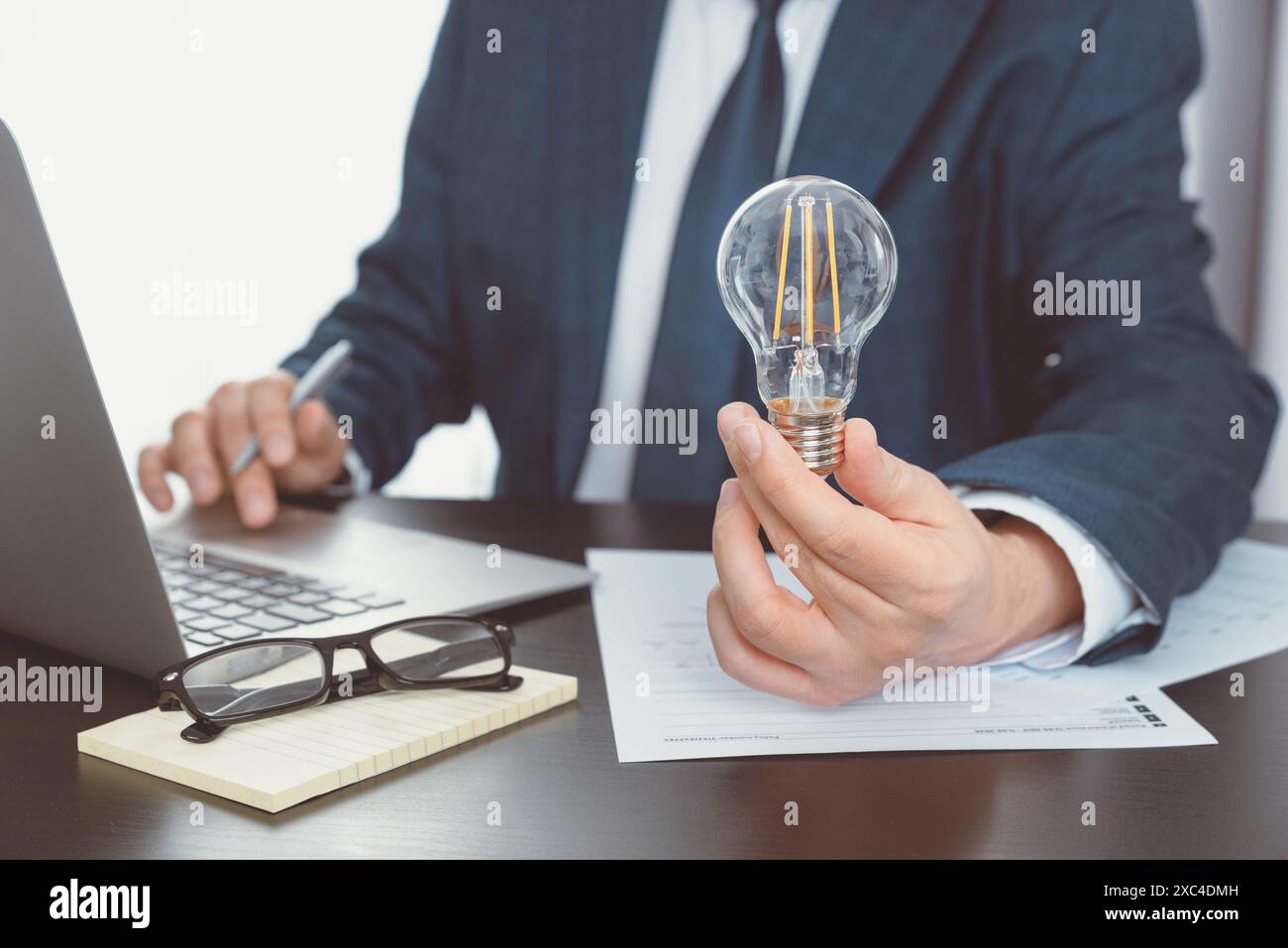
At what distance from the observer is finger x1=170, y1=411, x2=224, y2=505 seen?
1156mm

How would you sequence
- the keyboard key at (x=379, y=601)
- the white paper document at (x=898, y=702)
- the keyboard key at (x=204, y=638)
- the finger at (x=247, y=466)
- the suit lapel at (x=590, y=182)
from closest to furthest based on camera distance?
the white paper document at (x=898, y=702), the keyboard key at (x=204, y=638), the keyboard key at (x=379, y=601), the finger at (x=247, y=466), the suit lapel at (x=590, y=182)

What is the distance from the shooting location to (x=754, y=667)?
63 centimetres

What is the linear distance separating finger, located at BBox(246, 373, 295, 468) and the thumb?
74 cm

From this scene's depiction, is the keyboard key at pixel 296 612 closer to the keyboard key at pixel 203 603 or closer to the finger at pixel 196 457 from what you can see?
the keyboard key at pixel 203 603

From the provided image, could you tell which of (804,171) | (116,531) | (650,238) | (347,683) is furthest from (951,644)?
(650,238)

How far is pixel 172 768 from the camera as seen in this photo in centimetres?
53

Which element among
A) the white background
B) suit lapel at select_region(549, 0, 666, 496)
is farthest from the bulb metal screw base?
the white background

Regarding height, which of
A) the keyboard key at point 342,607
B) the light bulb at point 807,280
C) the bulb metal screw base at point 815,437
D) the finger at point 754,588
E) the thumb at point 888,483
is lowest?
the keyboard key at point 342,607

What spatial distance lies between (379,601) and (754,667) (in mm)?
304

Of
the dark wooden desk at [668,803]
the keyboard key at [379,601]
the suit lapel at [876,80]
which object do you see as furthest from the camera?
the suit lapel at [876,80]

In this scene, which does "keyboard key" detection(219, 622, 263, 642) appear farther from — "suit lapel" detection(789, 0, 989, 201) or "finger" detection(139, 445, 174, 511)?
"suit lapel" detection(789, 0, 989, 201)

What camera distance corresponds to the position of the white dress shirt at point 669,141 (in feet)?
5.00

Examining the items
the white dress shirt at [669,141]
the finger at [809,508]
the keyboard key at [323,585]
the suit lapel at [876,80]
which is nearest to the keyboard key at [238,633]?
the keyboard key at [323,585]

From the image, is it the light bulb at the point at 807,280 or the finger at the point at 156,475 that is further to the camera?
the finger at the point at 156,475
